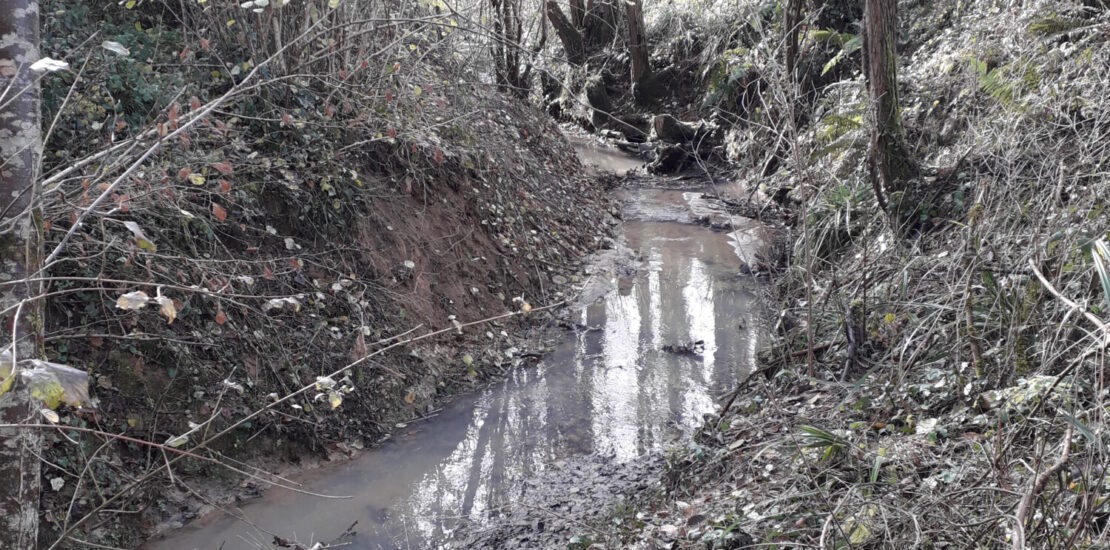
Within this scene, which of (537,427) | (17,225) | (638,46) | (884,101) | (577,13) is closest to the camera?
(17,225)

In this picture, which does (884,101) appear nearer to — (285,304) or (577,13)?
(285,304)

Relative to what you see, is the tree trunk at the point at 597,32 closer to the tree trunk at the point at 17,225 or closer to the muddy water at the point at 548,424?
the muddy water at the point at 548,424

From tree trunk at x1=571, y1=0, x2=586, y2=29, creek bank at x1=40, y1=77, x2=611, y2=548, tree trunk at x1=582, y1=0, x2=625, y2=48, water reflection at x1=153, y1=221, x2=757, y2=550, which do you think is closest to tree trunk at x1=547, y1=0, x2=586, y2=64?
tree trunk at x1=571, y1=0, x2=586, y2=29

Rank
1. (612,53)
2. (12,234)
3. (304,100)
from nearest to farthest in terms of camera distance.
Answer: (12,234), (304,100), (612,53)

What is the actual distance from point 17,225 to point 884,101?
631cm

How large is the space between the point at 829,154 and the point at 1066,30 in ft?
9.88

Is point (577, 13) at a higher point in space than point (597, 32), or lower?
higher

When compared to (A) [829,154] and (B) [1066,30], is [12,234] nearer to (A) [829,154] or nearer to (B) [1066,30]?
(B) [1066,30]

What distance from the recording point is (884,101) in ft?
20.7

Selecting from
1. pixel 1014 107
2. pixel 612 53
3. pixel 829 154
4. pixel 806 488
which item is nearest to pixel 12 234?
pixel 806 488

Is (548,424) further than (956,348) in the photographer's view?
Yes

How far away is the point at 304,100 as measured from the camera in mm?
6070

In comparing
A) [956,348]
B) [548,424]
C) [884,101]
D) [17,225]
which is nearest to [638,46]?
[884,101]

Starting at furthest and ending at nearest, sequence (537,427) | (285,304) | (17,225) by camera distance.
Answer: (537,427), (285,304), (17,225)
